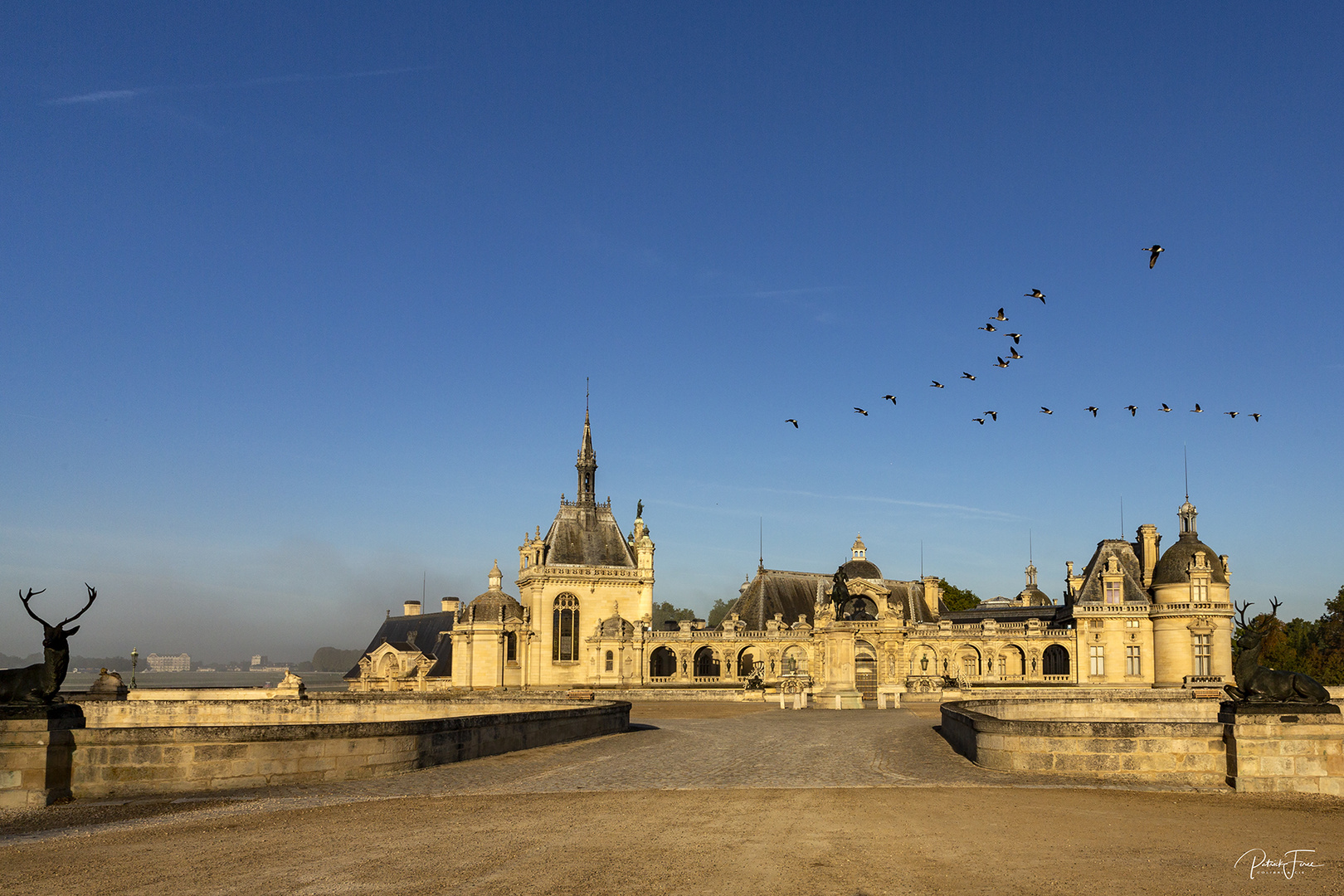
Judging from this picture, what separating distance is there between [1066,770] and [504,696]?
19105 millimetres

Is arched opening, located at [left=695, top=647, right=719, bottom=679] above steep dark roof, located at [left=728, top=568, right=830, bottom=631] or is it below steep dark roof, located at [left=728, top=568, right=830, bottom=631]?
below

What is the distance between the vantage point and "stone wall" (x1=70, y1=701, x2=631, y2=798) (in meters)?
15.2

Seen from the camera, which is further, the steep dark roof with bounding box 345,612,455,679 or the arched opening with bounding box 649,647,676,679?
the steep dark roof with bounding box 345,612,455,679

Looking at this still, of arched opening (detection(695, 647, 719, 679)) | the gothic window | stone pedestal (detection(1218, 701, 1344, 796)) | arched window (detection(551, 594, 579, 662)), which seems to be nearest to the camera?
stone pedestal (detection(1218, 701, 1344, 796))

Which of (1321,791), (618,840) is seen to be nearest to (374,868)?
(618,840)

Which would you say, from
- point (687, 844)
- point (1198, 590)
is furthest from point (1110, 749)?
point (1198, 590)

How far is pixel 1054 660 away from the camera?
229 ft

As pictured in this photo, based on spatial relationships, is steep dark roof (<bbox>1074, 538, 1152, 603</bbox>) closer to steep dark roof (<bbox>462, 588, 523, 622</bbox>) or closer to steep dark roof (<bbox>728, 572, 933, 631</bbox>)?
steep dark roof (<bbox>728, 572, 933, 631</bbox>)

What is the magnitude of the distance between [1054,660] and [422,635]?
2048 inches

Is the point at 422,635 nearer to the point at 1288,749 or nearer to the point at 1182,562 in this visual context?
the point at 1182,562

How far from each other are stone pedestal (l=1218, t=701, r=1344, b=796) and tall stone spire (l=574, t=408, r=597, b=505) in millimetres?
67069

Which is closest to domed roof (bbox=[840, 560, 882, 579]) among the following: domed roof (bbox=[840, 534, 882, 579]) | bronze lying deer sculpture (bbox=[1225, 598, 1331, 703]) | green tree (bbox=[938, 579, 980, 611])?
domed roof (bbox=[840, 534, 882, 579])

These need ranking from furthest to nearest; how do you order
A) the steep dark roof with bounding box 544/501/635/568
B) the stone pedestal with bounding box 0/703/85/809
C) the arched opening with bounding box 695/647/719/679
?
1. the steep dark roof with bounding box 544/501/635/568
2. the arched opening with bounding box 695/647/719/679
3. the stone pedestal with bounding box 0/703/85/809

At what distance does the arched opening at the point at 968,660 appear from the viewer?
70625mm
